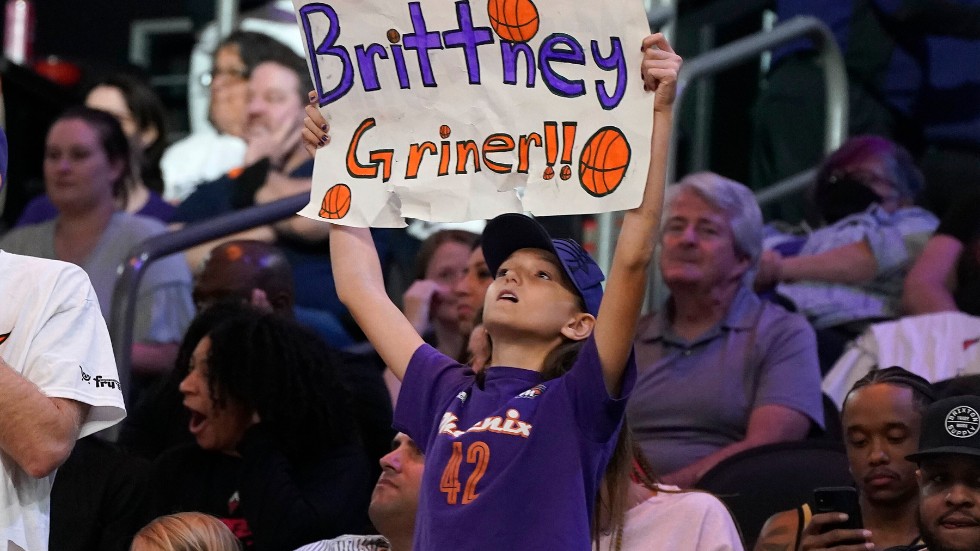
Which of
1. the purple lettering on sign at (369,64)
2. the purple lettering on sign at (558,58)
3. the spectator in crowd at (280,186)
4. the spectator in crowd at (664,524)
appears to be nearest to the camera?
the purple lettering on sign at (558,58)

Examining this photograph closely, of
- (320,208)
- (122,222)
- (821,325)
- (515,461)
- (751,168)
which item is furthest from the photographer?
(751,168)

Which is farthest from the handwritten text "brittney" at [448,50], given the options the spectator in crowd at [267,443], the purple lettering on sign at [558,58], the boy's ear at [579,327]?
the spectator in crowd at [267,443]

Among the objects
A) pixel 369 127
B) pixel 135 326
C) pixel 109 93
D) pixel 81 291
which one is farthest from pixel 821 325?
pixel 109 93

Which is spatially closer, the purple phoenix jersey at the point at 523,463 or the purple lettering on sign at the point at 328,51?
the purple phoenix jersey at the point at 523,463

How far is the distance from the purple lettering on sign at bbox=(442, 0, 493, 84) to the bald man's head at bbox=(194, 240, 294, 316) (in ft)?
7.25

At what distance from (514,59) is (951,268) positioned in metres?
2.69

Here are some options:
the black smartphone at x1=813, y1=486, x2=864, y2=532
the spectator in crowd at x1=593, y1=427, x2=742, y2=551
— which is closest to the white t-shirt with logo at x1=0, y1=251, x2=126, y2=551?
the spectator in crowd at x1=593, y1=427, x2=742, y2=551

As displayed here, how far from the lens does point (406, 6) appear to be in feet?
11.8

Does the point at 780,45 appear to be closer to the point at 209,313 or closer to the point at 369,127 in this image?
the point at 209,313

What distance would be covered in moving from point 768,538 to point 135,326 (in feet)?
8.89

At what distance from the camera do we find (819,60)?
277 inches

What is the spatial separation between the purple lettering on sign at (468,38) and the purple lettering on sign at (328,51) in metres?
0.23

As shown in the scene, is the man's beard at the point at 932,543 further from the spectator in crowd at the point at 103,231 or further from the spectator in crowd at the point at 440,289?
the spectator in crowd at the point at 103,231

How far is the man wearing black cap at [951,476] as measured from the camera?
3.53m
